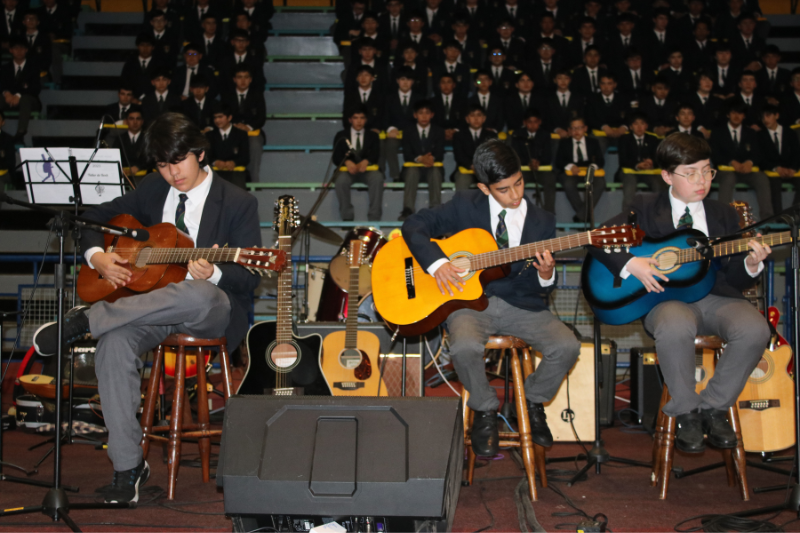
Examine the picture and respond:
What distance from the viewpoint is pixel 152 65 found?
8.52m

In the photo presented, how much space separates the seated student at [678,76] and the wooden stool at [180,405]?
7.20 metres

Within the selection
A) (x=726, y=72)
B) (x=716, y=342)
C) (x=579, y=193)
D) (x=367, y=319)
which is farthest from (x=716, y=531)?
(x=726, y=72)

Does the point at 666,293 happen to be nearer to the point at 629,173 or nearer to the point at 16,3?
the point at 629,173

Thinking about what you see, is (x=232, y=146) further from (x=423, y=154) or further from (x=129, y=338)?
(x=129, y=338)

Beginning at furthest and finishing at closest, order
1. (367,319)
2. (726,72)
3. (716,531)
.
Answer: (726,72)
(367,319)
(716,531)

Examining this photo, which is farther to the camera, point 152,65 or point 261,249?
point 152,65

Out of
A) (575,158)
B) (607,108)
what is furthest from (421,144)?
(607,108)

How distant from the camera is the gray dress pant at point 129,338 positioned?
278 centimetres

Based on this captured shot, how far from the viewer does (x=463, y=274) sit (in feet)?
10.6

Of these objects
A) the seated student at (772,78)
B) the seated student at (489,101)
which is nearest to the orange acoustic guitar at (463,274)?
the seated student at (489,101)

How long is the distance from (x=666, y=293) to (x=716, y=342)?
1.02 feet

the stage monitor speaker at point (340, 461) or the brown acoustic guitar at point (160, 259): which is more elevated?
the brown acoustic guitar at point (160, 259)

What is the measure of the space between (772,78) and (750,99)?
85 cm

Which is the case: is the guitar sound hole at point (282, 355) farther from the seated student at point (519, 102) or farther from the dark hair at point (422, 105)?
the seated student at point (519, 102)
